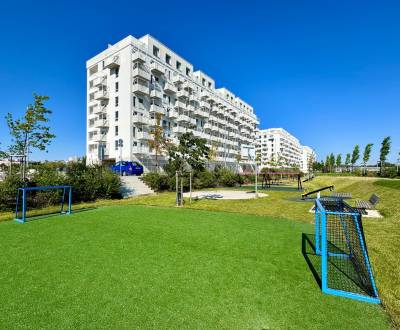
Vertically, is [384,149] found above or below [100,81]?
below

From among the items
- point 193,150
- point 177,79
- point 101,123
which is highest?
point 177,79

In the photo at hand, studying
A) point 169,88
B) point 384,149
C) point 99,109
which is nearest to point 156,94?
point 169,88

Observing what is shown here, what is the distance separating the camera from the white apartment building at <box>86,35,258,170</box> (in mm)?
34625

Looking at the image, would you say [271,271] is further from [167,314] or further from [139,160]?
[139,160]

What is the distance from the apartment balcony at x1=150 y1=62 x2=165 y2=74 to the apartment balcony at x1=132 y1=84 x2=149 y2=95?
3.98 metres

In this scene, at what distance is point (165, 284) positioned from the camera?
341cm

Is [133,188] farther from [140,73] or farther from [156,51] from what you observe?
[156,51]

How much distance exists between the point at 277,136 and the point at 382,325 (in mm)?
121330

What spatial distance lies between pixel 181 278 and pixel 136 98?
118ft

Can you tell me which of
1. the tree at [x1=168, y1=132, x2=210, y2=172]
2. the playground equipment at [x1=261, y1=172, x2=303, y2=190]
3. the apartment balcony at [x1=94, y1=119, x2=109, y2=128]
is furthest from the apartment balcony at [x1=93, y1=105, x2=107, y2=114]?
the playground equipment at [x1=261, y1=172, x2=303, y2=190]

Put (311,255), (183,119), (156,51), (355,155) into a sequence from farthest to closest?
(355,155) < (183,119) < (156,51) < (311,255)

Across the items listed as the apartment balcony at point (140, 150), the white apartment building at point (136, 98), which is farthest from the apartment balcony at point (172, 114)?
the apartment balcony at point (140, 150)

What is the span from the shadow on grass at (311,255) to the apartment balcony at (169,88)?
1517 inches

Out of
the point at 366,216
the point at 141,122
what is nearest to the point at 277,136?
the point at 141,122
